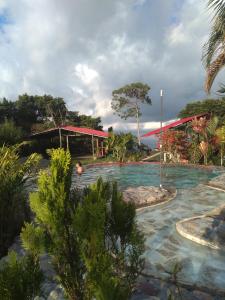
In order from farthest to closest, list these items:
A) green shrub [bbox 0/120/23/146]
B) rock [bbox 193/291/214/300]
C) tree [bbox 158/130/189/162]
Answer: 1. green shrub [bbox 0/120/23/146]
2. tree [bbox 158/130/189/162]
3. rock [bbox 193/291/214/300]

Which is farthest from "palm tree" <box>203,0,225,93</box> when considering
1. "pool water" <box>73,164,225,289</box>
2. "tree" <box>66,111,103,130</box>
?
"tree" <box>66,111,103,130</box>

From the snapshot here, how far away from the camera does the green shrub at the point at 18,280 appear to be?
9.56ft

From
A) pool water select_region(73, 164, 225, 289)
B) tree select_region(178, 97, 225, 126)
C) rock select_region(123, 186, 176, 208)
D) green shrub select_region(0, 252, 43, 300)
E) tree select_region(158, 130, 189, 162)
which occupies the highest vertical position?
tree select_region(178, 97, 225, 126)

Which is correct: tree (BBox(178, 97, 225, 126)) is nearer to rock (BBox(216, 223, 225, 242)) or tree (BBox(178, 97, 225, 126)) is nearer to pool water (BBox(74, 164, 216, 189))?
pool water (BBox(74, 164, 216, 189))

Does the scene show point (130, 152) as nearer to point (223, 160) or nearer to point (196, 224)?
point (223, 160)

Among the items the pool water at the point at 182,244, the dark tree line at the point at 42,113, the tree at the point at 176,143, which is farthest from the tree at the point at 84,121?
the pool water at the point at 182,244

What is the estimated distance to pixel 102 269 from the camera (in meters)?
3.36

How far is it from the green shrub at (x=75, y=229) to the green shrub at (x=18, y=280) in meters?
0.58

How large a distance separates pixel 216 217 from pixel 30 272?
6689mm

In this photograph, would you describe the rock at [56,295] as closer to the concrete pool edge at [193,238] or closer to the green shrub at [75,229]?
the green shrub at [75,229]

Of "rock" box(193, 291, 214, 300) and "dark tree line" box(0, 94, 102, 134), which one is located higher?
"dark tree line" box(0, 94, 102, 134)

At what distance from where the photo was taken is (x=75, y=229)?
3.56 metres

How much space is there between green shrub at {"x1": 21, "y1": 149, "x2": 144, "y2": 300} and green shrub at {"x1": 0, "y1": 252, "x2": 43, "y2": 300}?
58 centimetres

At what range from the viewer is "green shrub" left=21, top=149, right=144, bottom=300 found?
3480 mm
